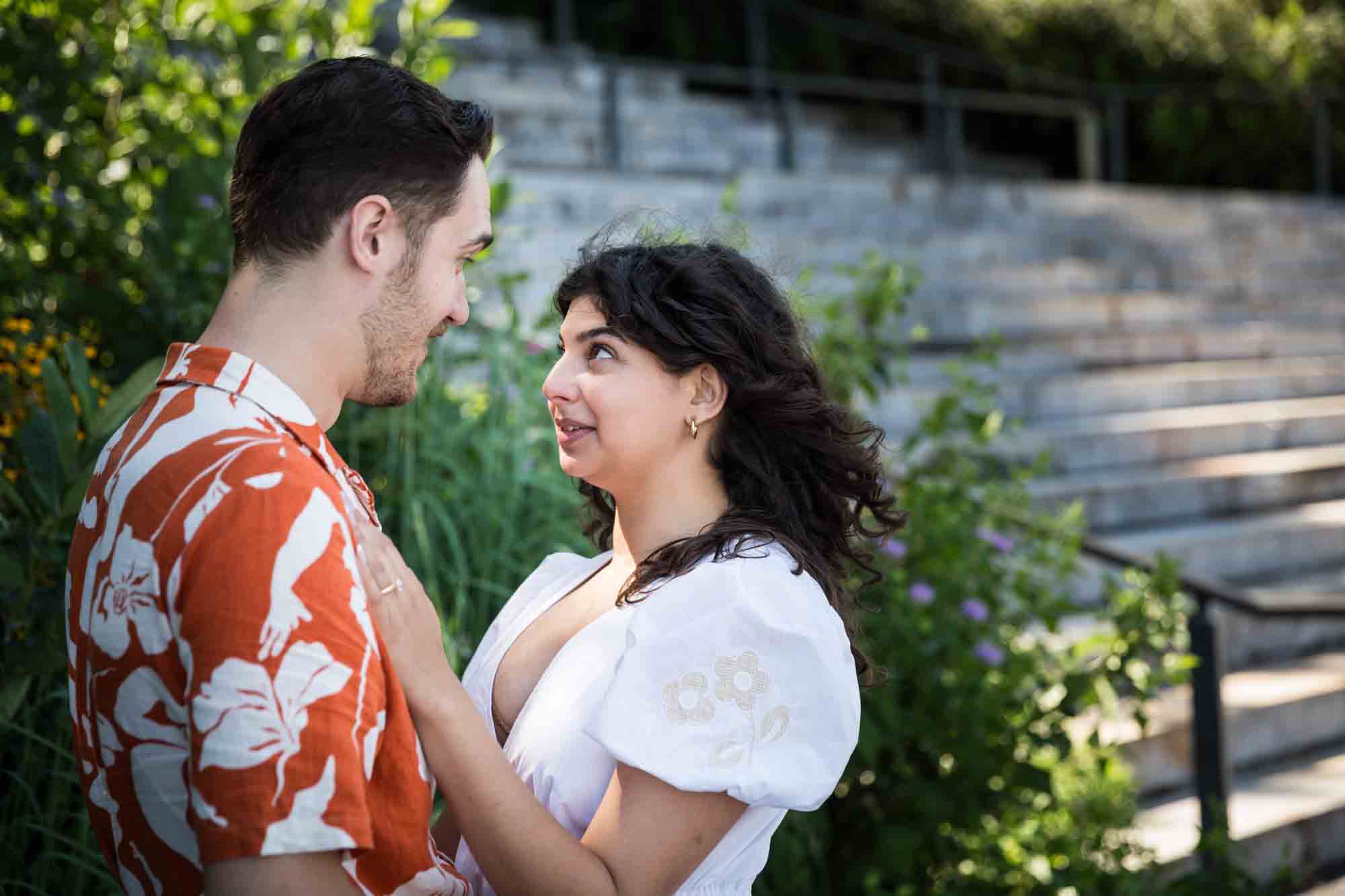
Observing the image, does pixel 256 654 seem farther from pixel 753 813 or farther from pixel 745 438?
pixel 745 438

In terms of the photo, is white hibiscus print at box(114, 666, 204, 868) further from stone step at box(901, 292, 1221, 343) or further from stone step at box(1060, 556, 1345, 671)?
stone step at box(901, 292, 1221, 343)

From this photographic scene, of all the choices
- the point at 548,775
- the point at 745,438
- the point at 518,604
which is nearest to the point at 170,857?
the point at 548,775

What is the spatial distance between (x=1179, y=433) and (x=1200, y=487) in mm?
423

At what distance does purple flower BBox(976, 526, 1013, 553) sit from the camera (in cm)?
332

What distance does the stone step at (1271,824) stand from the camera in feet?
12.7

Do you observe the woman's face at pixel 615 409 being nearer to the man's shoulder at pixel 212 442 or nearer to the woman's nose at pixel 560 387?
the woman's nose at pixel 560 387

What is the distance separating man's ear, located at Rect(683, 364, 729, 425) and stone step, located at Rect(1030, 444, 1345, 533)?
A: 12.4ft

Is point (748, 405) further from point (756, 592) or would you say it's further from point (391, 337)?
point (391, 337)

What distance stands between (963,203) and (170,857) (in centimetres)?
773

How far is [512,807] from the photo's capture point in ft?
4.61

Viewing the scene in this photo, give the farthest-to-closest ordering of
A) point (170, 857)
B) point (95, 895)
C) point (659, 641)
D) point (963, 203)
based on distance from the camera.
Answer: point (963, 203) < point (95, 895) < point (659, 641) < point (170, 857)

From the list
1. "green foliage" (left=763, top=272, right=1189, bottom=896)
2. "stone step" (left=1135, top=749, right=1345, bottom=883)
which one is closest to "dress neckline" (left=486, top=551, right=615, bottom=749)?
"green foliage" (left=763, top=272, right=1189, bottom=896)

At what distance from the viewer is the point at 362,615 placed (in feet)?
3.92

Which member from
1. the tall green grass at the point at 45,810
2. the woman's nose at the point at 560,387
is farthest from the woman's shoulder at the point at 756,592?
A: the tall green grass at the point at 45,810
